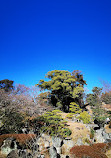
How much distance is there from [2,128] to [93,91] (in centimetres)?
2439

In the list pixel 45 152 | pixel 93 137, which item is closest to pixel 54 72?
pixel 93 137

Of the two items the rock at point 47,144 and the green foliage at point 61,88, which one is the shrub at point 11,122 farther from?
the green foliage at point 61,88

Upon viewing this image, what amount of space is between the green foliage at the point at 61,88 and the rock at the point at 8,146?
15.0 m

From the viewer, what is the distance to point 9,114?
8492mm

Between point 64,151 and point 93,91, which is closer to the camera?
point 64,151

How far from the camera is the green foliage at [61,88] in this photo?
20.9m

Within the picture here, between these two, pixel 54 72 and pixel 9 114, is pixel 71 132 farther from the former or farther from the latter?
pixel 54 72

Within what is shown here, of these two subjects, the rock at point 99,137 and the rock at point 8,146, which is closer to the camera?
the rock at point 8,146

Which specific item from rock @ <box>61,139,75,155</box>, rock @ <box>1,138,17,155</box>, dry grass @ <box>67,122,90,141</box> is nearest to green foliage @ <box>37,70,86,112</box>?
dry grass @ <box>67,122,90,141</box>

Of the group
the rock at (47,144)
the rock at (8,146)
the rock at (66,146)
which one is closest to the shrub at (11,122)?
the rock at (8,146)

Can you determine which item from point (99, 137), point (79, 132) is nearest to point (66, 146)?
point (79, 132)

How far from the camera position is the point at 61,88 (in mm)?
21781

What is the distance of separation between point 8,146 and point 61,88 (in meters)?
16.7

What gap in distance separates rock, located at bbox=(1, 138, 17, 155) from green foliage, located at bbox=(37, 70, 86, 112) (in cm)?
1499
